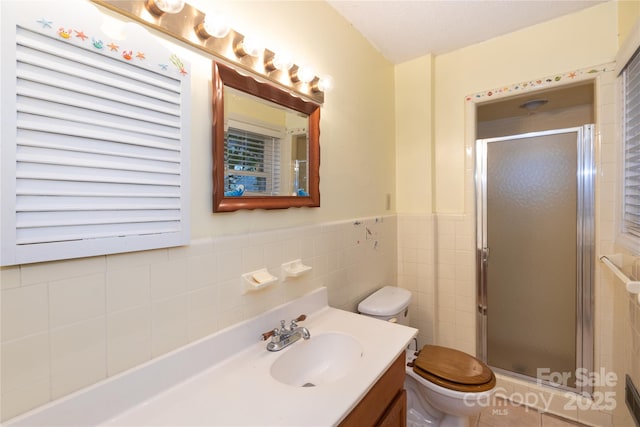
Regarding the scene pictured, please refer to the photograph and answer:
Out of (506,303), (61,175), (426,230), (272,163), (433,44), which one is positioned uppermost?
(433,44)

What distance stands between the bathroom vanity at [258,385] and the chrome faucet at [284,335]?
3 centimetres

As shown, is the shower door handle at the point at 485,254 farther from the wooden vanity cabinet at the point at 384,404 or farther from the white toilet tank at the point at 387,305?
the wooden vanity cabinet at the point at 384,404

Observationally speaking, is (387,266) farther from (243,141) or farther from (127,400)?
(127,400)

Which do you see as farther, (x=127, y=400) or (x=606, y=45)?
(x=606, y=45)

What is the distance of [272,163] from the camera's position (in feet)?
3.97

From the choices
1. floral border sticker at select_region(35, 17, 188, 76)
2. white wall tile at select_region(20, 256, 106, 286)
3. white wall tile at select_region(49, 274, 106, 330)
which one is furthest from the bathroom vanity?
floral border sticker at select_region(35, 17, 188, 76)

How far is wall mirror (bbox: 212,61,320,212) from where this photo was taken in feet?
3.28

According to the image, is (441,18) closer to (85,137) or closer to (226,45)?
(226,45)

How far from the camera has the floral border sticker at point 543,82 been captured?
1.63m

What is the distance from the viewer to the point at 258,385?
0.87m

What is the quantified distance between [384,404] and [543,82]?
205cm

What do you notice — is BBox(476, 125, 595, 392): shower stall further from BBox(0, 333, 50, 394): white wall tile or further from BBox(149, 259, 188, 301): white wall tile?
BBox(0, 333, 50, 394): white wall tile

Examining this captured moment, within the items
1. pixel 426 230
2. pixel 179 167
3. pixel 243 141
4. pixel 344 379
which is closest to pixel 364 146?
pixel 426 230

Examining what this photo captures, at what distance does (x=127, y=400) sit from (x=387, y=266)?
167 centimetres
